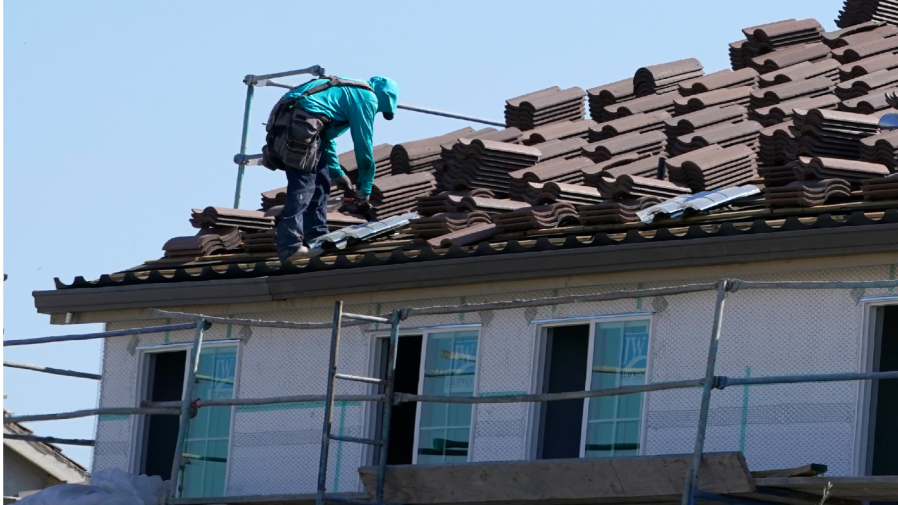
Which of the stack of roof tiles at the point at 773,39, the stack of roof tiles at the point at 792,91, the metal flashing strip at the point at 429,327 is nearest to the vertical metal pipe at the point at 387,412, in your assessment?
the metal flashing strip at the point at 429,327

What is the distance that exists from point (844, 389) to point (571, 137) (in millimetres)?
5939

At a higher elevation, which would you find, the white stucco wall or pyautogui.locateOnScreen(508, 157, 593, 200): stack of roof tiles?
pyautogui.locateOnScreen(508, 157, 593, 200): stack of roof tiles

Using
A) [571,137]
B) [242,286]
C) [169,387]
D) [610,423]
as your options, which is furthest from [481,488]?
[571,137]

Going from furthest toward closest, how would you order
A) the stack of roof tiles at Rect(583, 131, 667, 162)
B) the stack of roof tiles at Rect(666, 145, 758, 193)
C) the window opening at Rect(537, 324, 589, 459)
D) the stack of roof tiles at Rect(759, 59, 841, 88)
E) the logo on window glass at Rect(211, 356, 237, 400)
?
the stack of roof tiles at Rect(759, 59, 841, 88)
the stack of roof tiles at Rect(583, 131, 667, 162)
the logo on window glass at Rect(211, 356, 237, 400)
the stack of roof tiles at Rect(666, 145, 758, 193)
the window opening at Rect(537, 324, 589, 459)

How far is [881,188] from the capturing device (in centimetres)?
1204

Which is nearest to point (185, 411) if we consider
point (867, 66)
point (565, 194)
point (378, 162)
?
point (565, 194)

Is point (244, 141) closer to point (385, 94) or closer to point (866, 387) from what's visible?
point (385, 94)

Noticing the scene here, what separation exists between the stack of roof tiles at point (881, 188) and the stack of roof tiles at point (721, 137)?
280 cm

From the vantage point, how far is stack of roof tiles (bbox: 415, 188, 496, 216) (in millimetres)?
14680

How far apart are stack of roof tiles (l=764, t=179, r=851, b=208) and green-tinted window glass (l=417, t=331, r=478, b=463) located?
249 centimetres

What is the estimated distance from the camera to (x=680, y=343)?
40.4 feet

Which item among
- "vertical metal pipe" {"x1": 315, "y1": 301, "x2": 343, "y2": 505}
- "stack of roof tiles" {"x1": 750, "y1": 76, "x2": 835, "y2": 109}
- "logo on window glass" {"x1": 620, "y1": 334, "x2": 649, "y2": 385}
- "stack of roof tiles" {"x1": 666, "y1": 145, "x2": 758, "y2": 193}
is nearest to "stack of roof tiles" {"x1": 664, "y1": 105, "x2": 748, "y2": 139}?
"stack of roof tiles" {"x1": 750, "y1": 76, "x2": 835, "y2": 109}

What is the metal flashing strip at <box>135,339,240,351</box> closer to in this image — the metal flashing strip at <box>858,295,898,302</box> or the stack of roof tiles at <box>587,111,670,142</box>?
the stack of roof tiles at <box>587,111,670,142</box>

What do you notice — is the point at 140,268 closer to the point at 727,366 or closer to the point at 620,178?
the point at 620,178
